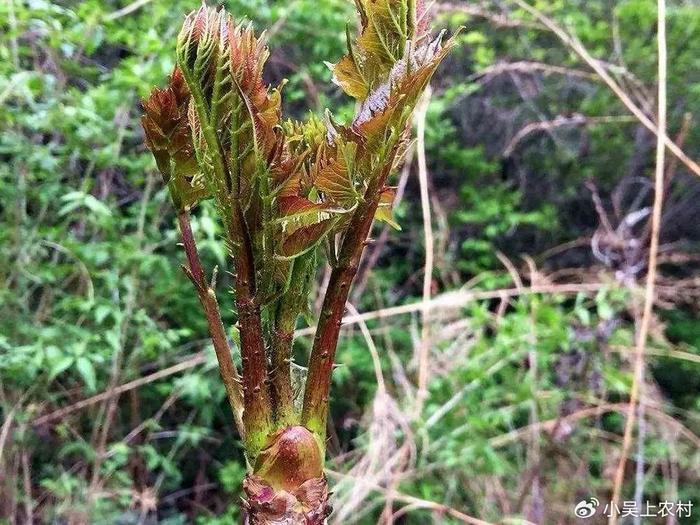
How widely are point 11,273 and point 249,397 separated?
1135 mm

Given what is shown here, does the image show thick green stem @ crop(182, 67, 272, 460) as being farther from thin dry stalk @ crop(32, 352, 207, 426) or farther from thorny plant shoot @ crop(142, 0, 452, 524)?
thin dry stalk @ crop(32, 352, 207, 426)

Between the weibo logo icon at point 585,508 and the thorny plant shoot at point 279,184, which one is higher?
the thorny plant shoot at point 279,184

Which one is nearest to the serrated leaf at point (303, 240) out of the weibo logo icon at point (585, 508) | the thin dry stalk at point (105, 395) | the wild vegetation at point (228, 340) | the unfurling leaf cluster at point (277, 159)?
the unfurling leaf cluster at point (277, 159)

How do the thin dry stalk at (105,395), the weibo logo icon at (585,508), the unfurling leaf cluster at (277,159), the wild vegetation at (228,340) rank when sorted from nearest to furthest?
1. the unfurling leaf cluster at (277,159)
2. the wild vegetation at (228,340)
3. the thin dry stalk at (105,395)
4. the weibo logo icon at (585,508)

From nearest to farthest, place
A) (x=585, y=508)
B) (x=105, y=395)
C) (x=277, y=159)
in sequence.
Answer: (x=277, y=159) → (x=105, y=395) → (x=585, y=508)

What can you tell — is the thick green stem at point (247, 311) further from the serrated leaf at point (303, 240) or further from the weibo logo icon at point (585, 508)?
the weibo logo icon at point (585, 508)

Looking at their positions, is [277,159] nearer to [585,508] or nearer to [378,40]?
[378,40]

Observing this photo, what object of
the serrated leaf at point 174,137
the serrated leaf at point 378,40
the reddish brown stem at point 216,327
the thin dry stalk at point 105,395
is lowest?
the thin dry stalk at point 105,395

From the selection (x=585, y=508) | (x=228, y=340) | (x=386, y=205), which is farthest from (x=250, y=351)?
(x=585, y=508)

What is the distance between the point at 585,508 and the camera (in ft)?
4.95

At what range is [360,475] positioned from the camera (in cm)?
139

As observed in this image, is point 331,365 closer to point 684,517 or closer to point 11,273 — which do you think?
point 11,273

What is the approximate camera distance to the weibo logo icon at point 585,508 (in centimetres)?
149

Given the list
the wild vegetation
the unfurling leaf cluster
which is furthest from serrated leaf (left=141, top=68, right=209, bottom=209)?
the wild vegetation
